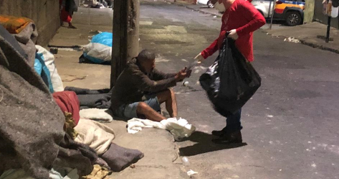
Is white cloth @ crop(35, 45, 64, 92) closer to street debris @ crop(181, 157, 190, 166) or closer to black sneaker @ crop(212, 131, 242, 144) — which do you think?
street debris @ crop(181, 157, 190, 166)

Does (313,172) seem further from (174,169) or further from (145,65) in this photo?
(145,65)

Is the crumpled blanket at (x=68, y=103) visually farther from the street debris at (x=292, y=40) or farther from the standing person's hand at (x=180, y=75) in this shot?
the street debris at (x=292, y=40)

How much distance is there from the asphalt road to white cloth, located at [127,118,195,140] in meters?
0.14

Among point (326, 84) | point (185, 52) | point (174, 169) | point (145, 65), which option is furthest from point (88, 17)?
point (174, 169)

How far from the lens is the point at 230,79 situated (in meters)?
4.49

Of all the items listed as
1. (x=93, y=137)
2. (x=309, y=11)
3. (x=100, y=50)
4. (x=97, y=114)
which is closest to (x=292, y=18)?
(x=309, y=11)

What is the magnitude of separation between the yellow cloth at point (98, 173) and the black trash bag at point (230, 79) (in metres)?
1.52

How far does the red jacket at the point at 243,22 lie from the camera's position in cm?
439

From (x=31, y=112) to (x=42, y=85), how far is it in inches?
9.4

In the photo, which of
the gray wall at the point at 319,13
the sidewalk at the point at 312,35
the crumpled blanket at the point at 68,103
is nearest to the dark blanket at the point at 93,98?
the crumpled blanket at the point at 68,103

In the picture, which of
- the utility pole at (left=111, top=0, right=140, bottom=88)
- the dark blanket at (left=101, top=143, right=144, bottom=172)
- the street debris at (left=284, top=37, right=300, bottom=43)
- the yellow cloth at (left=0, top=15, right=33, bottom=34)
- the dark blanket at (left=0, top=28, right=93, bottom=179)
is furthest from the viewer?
the street debris at (left=284, top=37, right=300, bottom=43)

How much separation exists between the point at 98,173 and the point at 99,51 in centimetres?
496

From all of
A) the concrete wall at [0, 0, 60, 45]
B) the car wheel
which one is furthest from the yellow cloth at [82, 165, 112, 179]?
the car wheel

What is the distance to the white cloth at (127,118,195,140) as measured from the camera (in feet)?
15.7
